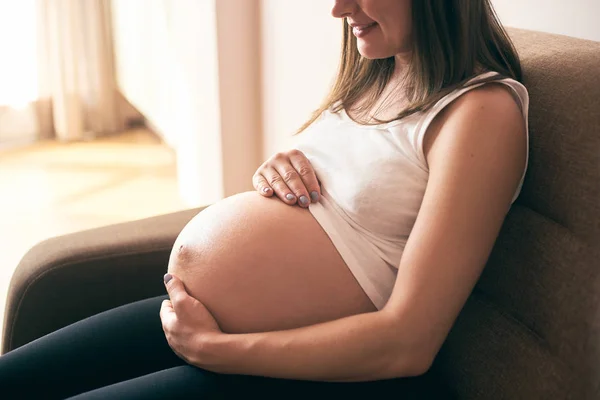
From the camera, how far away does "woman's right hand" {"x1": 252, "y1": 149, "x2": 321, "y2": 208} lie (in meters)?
1.09

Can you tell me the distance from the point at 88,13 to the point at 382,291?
117 inches

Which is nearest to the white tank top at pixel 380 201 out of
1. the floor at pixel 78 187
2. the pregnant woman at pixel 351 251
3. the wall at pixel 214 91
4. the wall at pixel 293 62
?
the pregnant woman at pixel 351 251

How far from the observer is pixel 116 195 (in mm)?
3010

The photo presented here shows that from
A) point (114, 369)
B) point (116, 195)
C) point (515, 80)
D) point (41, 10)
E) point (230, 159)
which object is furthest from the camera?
point (41, 10)

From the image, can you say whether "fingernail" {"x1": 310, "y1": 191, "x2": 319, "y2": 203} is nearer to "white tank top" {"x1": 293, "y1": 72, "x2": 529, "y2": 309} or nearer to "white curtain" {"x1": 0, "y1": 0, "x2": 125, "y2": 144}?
"white tank top" {"x1": 293, "y1": 72, "x2": 529, "y2": 309}

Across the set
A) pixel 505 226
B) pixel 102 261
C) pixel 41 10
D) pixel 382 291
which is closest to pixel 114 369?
pixel 102 261

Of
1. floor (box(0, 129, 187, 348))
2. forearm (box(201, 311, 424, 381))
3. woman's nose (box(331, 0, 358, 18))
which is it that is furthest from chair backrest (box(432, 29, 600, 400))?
floor (box(0, 129, 187, 348))

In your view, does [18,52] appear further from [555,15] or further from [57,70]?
[555,15]

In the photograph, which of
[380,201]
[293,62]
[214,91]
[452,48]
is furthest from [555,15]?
[214,91]

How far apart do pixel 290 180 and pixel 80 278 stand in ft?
1.38

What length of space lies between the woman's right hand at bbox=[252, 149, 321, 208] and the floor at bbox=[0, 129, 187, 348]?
143cm

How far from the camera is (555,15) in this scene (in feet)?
3.79

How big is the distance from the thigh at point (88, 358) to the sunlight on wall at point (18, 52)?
8.81 feet

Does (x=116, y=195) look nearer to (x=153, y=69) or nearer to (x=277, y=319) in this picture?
(x=153, y=69)
